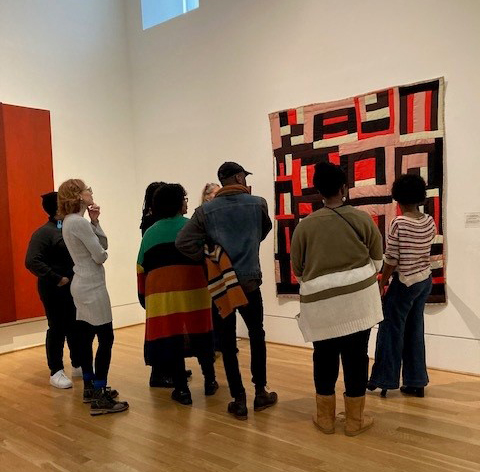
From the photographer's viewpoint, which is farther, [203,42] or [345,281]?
[203,42]

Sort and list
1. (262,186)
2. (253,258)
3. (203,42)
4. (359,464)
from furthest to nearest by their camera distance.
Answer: (203,42), (262,186), (253,258), (359,464)

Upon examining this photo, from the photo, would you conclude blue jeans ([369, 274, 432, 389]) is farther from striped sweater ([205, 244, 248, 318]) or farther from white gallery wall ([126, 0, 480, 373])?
striped sweater ([205, 244, 248, 318])

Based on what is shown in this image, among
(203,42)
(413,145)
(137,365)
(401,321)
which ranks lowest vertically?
(137,365)

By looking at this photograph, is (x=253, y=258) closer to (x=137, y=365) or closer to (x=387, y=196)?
(x=387, y=196)

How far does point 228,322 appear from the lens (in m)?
2.80

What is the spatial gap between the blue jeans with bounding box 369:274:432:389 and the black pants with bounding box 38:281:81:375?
6.47 feet

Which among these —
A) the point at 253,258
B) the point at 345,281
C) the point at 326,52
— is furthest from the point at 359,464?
the point at 326,52

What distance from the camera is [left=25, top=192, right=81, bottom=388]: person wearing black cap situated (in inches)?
138

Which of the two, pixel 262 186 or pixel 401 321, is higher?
pixel 262 186

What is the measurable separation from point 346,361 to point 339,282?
42 centimetres

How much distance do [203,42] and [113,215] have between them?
2.02 m

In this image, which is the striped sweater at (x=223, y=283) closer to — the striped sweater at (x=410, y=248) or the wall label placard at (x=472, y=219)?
the striped sweater at (x=410, y=248)

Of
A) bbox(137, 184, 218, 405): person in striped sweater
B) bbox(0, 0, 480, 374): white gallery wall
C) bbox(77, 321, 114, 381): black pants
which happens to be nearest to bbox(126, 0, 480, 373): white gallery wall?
bbox(0, 0, 480, 374): white gallery wall

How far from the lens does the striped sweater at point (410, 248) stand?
9.43 ft
